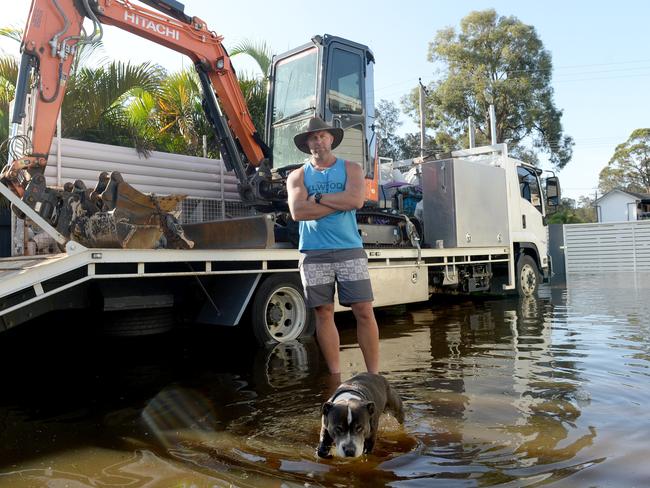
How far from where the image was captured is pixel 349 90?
25.3 ft

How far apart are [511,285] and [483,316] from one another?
7.24 ft

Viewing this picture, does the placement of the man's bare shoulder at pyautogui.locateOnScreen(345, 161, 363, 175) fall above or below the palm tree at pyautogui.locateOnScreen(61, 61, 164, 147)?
below

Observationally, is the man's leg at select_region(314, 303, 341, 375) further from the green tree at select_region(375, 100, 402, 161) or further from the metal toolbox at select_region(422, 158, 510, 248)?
the green tree at select_region(375, 100, 402, 161)

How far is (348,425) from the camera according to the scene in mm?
2676

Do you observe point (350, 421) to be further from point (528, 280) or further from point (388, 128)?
point (388, 128)

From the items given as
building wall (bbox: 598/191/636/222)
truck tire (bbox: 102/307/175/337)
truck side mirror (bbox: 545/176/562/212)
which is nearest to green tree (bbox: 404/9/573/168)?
building wall (bbox: 598/191/636/222)

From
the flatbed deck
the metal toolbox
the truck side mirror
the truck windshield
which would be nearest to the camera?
the flatbed deck

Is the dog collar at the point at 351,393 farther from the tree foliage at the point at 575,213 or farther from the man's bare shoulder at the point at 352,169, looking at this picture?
the tree foliage at the point at 575,213

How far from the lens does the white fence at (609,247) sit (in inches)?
898

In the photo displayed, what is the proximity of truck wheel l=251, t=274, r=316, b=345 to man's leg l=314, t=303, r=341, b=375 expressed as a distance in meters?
2.18

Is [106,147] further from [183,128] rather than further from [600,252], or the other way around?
[600,252]

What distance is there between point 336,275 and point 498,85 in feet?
95.2

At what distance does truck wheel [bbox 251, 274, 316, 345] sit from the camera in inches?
248

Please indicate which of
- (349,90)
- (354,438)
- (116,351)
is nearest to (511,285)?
(349,90)
